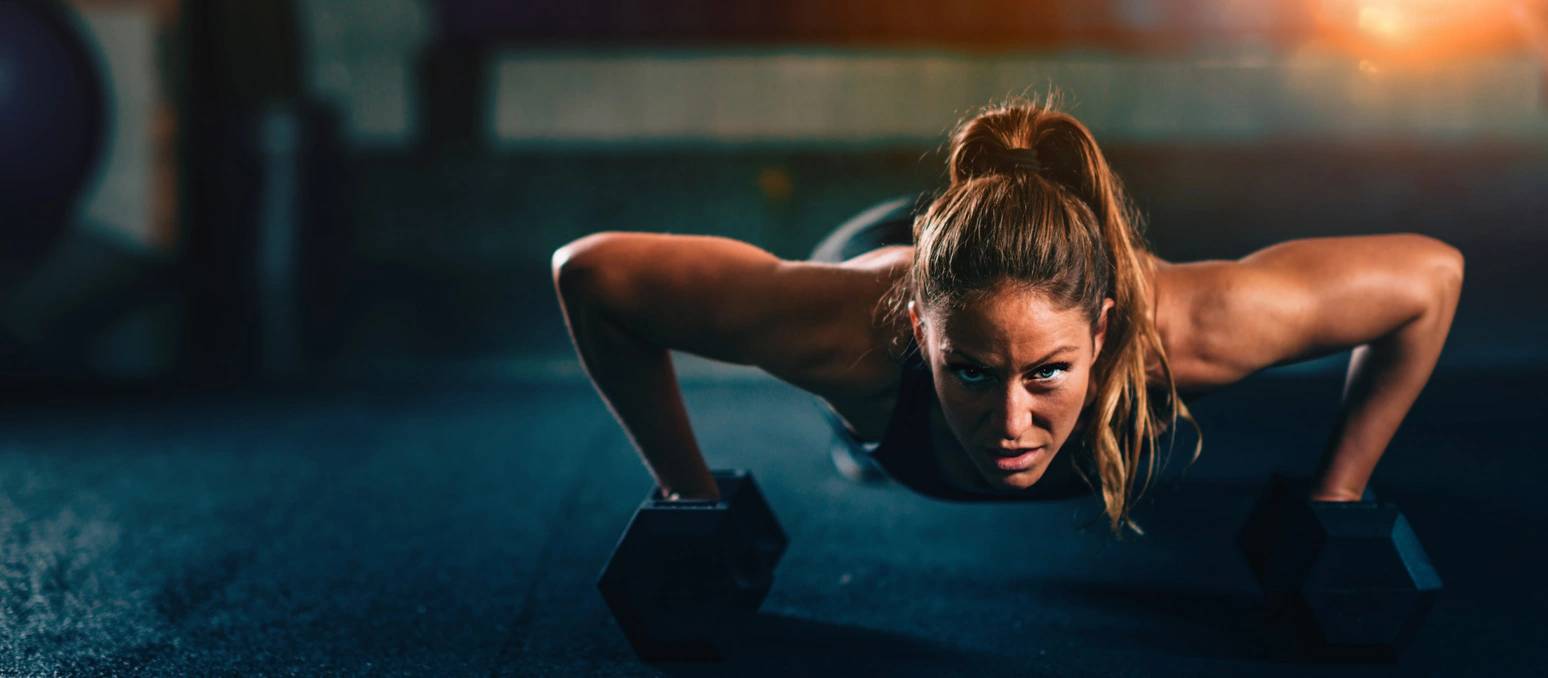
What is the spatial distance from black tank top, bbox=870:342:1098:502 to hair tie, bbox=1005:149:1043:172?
242 millimetres

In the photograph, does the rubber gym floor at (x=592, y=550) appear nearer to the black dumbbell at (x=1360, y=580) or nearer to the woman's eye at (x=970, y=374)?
the black dumbbell at (x=1360, y=580)

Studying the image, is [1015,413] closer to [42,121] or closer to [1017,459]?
[1017,459]

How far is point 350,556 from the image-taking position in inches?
67.0

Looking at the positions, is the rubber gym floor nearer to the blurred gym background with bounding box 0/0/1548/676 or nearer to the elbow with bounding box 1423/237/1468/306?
the blurred gym background with bounding box 0/0/1548/676

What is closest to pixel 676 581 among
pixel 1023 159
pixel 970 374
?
pixel 970 374

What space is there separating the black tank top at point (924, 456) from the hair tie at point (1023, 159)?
9.5 inches

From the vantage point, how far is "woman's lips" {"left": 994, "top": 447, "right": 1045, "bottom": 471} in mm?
1168

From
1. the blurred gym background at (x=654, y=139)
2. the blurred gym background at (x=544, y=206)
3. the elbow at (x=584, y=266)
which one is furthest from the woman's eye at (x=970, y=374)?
the blurred gym background at (x=654, y=139)

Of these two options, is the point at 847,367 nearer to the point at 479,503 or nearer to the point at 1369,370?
the point at 1369,370

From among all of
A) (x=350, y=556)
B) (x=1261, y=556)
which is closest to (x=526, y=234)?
(x=350, y=556)

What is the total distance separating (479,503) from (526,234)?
4.95 feet

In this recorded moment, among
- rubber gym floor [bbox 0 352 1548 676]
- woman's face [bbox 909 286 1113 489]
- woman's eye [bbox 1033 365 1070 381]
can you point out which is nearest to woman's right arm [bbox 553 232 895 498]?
woman's face [bbox 909 286 1113 489]

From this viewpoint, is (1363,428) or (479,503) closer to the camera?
(1363,428)

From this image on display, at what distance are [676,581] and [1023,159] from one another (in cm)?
64
